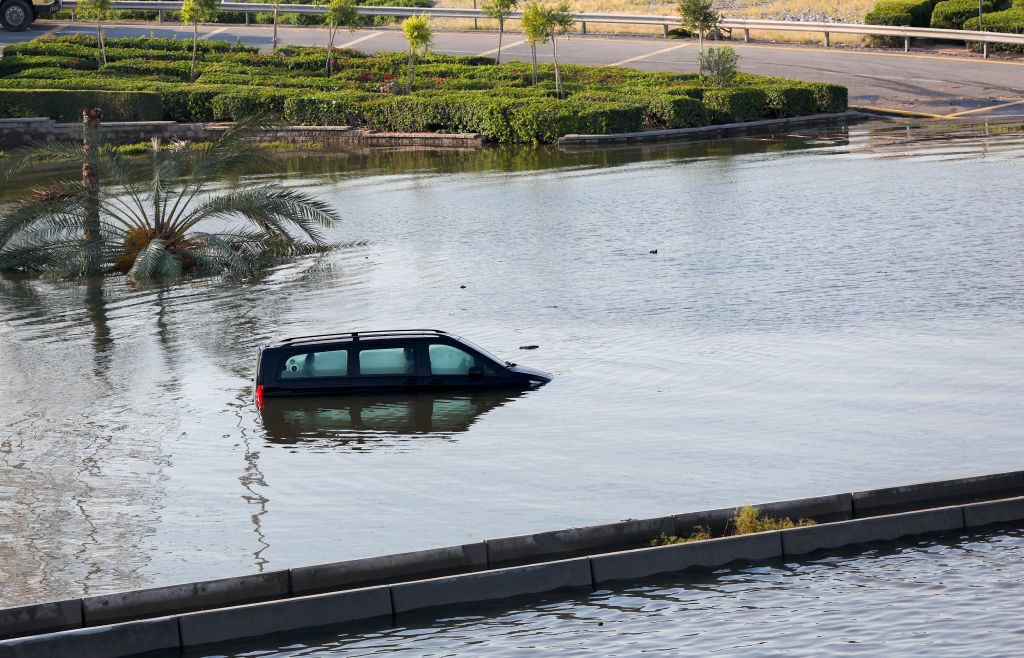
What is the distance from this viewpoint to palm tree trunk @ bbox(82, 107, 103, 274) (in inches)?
997

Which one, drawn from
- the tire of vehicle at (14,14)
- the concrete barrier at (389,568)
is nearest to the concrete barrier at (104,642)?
the concrete barrier at (389,568)

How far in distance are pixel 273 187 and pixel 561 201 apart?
8.75 meters

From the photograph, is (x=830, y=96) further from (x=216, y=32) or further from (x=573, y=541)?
(x=573, y=541)

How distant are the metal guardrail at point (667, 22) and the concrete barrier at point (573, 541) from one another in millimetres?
46857

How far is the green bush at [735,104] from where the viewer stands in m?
46.8

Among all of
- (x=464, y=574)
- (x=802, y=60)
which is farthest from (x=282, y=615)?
(x=802, y=60)

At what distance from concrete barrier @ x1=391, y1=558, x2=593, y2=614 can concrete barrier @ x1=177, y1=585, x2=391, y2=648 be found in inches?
7.8

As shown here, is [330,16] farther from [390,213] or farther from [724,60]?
[390,213]

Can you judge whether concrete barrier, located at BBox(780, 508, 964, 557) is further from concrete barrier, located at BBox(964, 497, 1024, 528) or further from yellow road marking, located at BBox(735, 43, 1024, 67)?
yellow road marking, located at BBox(735, 43, 1024, 67)

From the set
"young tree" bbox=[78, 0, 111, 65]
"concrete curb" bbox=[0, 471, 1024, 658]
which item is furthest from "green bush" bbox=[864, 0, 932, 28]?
"concrete curb" bbox=[0, 471, 1024, 658]

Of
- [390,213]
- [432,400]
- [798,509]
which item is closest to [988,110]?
[390,213]

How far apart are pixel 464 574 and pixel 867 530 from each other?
375 cm

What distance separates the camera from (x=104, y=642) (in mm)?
9422

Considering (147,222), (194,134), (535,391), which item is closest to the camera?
(535,391)
